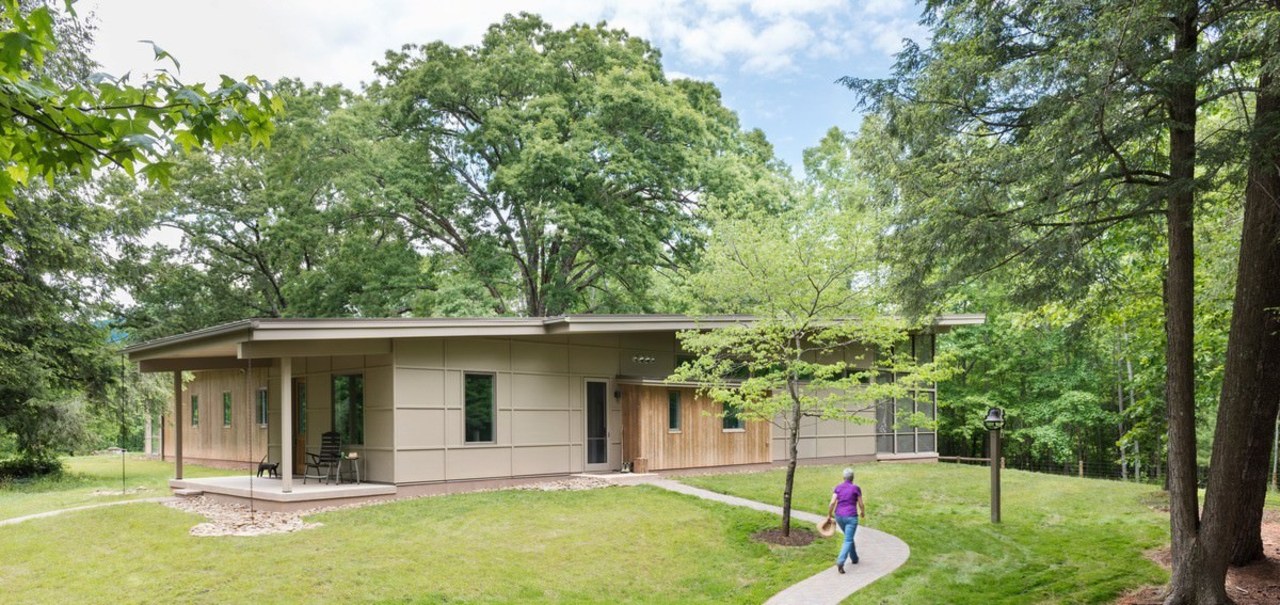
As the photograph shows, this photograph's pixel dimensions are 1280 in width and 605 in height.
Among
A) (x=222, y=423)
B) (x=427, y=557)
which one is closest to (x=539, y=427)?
(x=427, y=557)

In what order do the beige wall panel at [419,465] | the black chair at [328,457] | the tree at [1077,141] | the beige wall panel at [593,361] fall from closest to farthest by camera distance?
1. the tree at [1077,141]
2. the beige wall panel at [419,465]
3. the black chair at [328,457]
4. the beige wall panel at [593,361]

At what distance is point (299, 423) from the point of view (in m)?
18.9

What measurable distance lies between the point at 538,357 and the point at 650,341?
319 centimetres

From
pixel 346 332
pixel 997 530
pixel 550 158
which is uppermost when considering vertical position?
pixel 550 158

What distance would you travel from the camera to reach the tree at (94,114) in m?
3.78

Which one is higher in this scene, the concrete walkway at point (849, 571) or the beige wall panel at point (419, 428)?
the beige wall panel at point (419, 428)

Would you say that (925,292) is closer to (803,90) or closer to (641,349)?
(641,349)

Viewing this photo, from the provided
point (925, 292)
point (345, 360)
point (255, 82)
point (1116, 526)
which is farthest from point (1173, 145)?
point (345, 360)

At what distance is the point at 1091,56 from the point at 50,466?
25.7 metres

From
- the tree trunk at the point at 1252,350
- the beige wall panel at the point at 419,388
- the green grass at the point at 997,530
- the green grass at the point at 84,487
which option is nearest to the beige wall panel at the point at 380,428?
Answer: the beige wall panel at the point at 419,388

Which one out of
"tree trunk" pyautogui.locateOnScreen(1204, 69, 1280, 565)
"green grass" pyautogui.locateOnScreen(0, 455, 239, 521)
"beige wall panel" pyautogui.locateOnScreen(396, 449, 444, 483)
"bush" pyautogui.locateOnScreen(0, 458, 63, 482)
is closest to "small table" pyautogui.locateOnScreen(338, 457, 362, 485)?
"beige wall panel" pyautogui.locateOnScreen(396, 449, 444, 483)

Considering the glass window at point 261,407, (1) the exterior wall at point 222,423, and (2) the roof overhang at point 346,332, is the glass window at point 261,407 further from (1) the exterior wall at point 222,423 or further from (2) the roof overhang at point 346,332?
(2) the roof overhang at point 346,332

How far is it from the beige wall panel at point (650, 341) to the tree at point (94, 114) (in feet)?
51.0

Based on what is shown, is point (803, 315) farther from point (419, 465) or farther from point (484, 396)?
point (419, 465)
